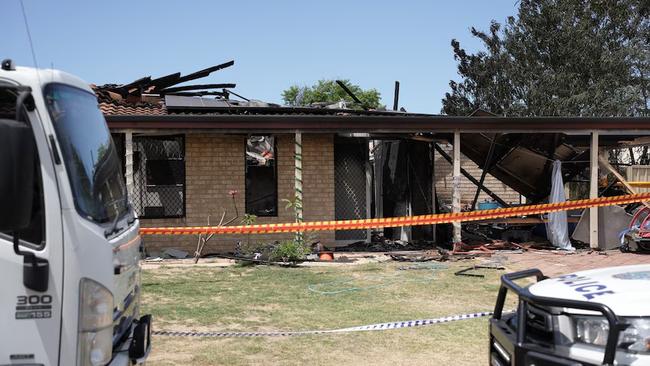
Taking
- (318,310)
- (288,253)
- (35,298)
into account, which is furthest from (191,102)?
(35,298)

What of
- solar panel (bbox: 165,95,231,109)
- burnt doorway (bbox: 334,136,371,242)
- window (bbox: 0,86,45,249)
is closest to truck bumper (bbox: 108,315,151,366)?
window (bbox: 0,86,45,249)

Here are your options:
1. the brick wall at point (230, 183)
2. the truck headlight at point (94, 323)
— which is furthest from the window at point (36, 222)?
the brick wall at point (230, 183)

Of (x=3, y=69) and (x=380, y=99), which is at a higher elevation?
(x=380, y=99)

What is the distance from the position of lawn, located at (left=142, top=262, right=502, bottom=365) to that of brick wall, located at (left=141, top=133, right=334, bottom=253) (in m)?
2.23

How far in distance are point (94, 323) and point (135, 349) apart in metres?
0.73

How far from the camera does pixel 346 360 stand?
612 centimetres

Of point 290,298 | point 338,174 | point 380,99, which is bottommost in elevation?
point 290,298

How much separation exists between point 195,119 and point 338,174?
4017 millimetres

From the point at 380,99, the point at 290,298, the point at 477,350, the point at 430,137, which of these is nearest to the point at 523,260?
the point at 430,137

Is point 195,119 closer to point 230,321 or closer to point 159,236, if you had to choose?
point 159,236

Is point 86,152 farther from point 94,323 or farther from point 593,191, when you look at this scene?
point 593,191

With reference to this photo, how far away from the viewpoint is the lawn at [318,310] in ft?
20.6

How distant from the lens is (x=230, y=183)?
14.7 meters

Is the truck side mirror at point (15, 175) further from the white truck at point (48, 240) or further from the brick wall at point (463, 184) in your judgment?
the brick wall at point (463, 184)
